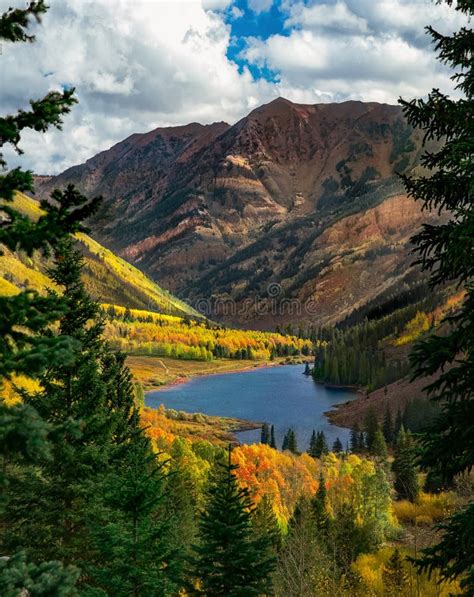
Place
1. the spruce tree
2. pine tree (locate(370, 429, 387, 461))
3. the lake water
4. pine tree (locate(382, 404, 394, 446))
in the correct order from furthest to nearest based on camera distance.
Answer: the lake water < pine tree (locate(382, 404, 394, 446)) < pine tree (locate(370, 429, 387, 461)) < the spruce tree

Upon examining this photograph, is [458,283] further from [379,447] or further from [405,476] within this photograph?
[379,447]

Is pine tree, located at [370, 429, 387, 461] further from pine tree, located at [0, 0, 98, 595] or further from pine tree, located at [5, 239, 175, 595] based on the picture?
pine tree, located at [0, 0, 98, 595]

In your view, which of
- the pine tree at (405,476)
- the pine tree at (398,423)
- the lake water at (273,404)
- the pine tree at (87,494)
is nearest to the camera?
the pine tree at (87,494)

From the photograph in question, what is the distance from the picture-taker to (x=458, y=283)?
11203 mm

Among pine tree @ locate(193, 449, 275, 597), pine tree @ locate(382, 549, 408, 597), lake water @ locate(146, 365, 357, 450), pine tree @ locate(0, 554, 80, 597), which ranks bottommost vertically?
lake water @ locate(146, 365, 357, 450)

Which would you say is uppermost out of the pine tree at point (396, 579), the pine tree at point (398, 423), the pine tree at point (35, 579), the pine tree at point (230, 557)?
the pine tree at point (35, 579)

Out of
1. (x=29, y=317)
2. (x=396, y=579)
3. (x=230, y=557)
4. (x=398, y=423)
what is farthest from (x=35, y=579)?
(x=398, y=423)

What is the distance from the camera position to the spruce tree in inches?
431

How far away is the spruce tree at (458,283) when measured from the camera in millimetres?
10938

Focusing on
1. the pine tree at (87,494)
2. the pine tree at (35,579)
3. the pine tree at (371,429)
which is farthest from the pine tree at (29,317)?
the pine tree at (371,429)

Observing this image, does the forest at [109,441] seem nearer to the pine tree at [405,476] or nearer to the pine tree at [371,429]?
the pine tree at [405,476]

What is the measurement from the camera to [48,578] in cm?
706

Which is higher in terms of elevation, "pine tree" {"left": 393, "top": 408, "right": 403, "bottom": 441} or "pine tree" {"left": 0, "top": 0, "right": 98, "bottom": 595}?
"pine tree" {"left": 0, "top": 0, "right": 98, "bottom": 595}

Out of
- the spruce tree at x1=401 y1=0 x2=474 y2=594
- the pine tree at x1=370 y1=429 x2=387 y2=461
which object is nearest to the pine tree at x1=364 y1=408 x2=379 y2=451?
the pine tree at x1=370 y1=429 x2=387 y2=461
